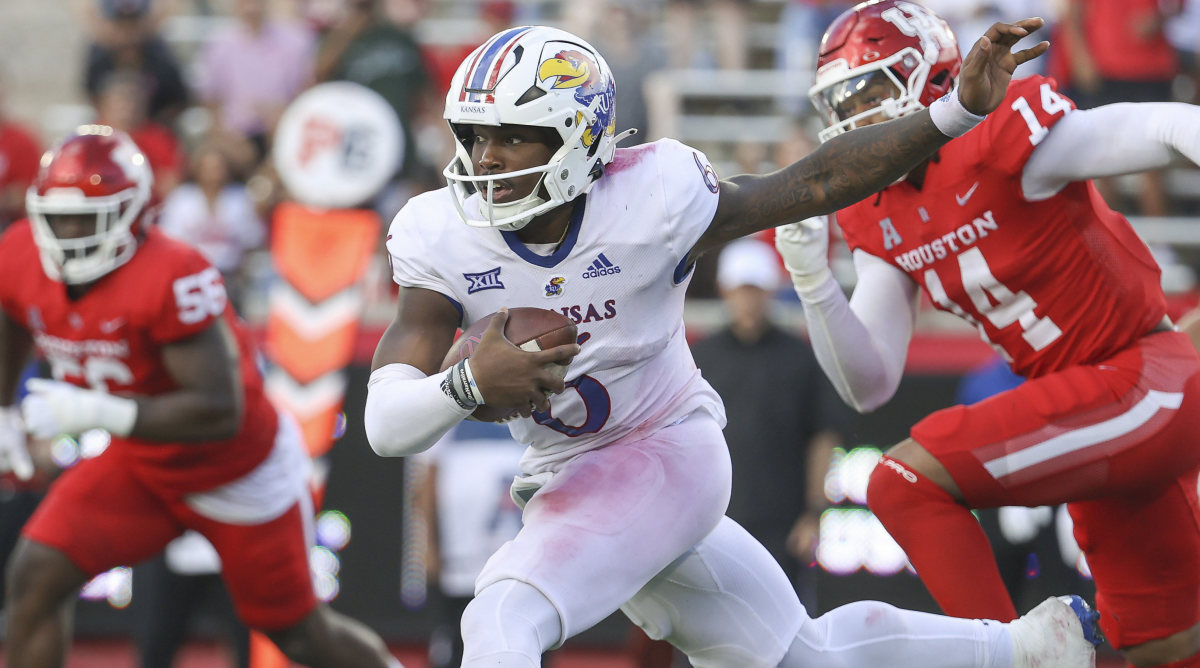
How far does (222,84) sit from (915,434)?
632 centimetres

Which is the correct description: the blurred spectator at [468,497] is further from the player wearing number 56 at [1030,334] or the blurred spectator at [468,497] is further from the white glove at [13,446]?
the player wearing number 56 at [1030,334]

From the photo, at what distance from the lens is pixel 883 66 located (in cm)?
391

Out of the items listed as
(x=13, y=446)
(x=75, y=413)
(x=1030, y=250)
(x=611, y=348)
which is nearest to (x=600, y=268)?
(x=611, y=348)

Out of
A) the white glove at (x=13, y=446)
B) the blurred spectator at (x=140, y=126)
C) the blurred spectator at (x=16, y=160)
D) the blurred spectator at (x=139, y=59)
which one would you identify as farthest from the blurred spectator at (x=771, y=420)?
the blurred spectator at (x=16, y=160)

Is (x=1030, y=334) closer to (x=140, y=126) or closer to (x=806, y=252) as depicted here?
(x=806, y=252)

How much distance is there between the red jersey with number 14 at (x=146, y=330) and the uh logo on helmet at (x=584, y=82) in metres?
1.92

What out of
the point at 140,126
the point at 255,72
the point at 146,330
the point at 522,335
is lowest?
→ the point at 140,126

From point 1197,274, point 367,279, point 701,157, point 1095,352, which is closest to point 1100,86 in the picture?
point 1197,274

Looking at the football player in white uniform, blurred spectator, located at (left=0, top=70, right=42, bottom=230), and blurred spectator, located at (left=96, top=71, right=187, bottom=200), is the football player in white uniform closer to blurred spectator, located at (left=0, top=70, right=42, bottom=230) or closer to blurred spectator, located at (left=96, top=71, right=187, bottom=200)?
blurred spectator, located at (left=96, top=71, right=187, bottom=200)

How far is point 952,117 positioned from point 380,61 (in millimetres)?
5773

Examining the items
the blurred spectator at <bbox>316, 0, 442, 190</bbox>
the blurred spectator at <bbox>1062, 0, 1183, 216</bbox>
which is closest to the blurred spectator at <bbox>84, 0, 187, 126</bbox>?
the blurred spectator at <bbox>316, 0, 442, 190</bbox>

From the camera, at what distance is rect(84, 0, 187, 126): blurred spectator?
29.2ft

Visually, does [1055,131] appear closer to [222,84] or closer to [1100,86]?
[1100,86]

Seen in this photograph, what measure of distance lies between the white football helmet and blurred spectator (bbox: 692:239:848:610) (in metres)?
3.16
